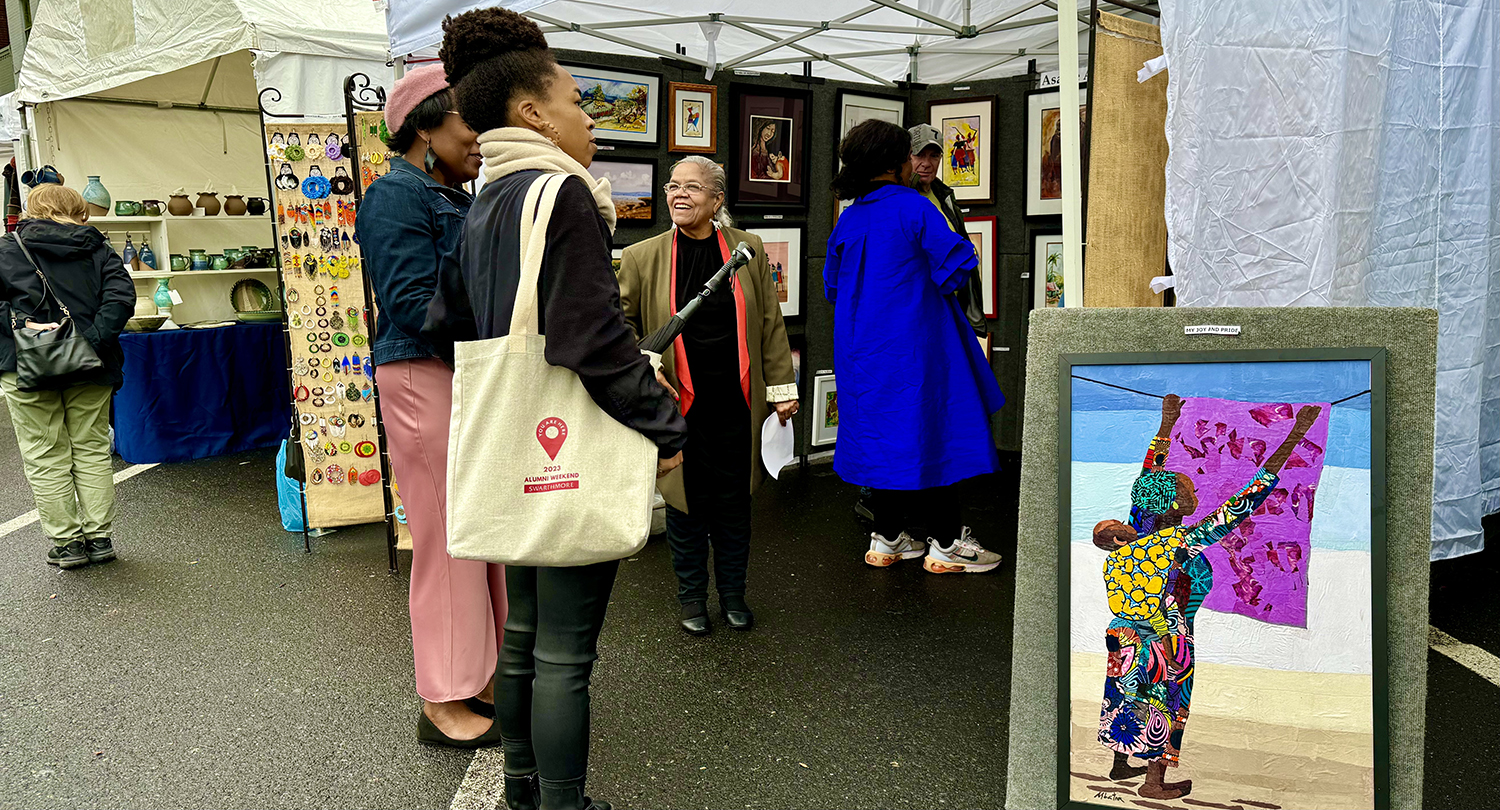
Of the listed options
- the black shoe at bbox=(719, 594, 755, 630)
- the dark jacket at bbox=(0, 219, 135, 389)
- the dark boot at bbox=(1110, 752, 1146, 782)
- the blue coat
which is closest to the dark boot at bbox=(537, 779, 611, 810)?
the dark boot at bbox=(1110, 752, 1146, 782)

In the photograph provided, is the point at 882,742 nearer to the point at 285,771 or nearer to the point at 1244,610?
the point at 1244,610

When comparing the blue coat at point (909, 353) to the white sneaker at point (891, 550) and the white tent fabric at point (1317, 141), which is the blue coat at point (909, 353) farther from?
the white tent fabric at point (1317, 141)

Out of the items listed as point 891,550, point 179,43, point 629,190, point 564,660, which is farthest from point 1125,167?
point 179,43

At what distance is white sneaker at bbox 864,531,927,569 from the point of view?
4582 millimetres

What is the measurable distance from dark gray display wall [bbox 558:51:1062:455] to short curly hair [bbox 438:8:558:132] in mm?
3519

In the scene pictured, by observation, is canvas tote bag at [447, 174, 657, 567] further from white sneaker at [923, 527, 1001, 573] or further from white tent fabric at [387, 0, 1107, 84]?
white tent fabric at [387, 0, 1107, 84]

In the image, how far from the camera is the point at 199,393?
7.26 metres

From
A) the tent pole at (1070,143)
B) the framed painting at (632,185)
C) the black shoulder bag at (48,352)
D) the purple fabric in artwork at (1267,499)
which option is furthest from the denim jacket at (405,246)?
the black shoulder bag at (48,352)

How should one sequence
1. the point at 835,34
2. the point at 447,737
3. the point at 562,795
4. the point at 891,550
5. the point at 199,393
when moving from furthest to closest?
the point at 199,393
the point at 835,34
the point at 891,550
the point at 447,737
the point at 562,795

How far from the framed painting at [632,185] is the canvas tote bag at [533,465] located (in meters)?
3.49

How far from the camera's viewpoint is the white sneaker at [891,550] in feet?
15.0

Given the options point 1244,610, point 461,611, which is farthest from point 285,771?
point 1244,610

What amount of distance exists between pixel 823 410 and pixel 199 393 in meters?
4.57

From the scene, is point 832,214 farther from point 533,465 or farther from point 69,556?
point 533,465
